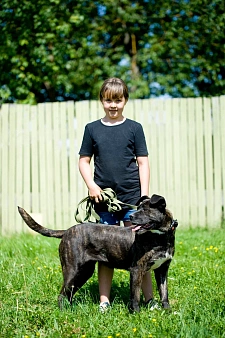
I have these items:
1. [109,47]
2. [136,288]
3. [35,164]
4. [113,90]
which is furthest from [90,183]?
[109,47]

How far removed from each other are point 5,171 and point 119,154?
4.34 m

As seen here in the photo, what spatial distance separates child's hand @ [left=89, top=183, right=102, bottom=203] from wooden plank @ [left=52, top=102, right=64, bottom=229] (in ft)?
13.0

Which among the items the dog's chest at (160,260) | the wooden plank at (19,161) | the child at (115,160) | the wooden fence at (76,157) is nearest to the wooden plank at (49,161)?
the wooden fence at (76,157)

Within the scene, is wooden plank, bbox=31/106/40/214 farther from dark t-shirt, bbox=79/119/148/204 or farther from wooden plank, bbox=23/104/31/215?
dark t-shirt, bbox=79/119/148/204

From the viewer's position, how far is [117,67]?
39.3 feet

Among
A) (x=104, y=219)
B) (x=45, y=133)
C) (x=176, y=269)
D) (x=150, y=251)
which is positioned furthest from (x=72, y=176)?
(x=150, y=251)

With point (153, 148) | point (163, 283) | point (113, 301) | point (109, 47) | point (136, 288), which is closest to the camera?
point (136, 288)

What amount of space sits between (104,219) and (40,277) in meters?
1.11

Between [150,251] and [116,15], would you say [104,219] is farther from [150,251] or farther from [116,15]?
[116,15]

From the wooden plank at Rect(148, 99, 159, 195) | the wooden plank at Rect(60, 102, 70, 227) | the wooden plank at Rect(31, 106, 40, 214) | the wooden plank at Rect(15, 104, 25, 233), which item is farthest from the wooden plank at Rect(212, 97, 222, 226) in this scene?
the wooden plank at Rect(15, 104, 25, 233)

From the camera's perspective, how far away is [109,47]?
1266 centimetres

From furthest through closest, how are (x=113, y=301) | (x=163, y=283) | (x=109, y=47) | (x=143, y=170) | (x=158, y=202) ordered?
(x=109, y=47)
(x=143, y=170)
(x=113, y=301)
(x=163, y=283)
(x=158, y=202)

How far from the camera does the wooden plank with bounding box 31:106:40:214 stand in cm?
802

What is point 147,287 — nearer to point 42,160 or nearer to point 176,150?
point 176,150
